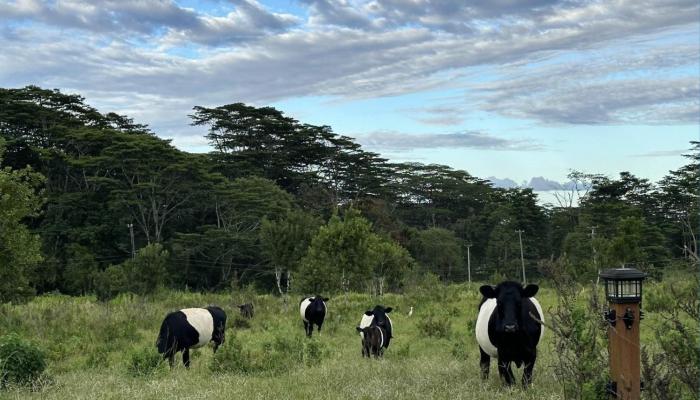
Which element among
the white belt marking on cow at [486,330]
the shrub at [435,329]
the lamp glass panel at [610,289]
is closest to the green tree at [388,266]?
the shrub at [435,329]

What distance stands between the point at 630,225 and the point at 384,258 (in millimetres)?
14850

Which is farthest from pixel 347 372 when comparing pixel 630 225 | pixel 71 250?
pixel 71 250

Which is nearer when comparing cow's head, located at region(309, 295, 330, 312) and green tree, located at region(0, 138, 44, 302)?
cow's head, located at region(309, 295, 330, 312)

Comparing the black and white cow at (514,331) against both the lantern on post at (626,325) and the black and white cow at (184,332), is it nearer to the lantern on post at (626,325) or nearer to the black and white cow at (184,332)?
the lantern on post at (626,325)

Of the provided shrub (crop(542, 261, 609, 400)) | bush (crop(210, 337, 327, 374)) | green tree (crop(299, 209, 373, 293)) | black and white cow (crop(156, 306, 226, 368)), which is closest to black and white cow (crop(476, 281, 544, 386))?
shrub (crop(542, 261, 609, 400))

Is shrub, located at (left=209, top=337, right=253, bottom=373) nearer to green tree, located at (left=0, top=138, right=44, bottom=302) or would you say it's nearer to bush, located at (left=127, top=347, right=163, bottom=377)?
bush, located at (left=127, top=347, right=163, bottom=377)

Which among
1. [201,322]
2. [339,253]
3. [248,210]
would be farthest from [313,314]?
[248,210]

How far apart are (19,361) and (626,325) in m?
9.40

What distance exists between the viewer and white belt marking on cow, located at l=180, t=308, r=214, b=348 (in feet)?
42.1

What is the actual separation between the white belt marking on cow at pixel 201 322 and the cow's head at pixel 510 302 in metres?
6.97

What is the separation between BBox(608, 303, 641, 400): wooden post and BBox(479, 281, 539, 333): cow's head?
1907mm

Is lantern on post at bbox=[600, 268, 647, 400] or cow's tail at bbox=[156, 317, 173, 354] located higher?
lantern on post at bbox=[600, 268, 647, 400]

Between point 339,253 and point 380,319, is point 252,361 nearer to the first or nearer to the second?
point 380,319

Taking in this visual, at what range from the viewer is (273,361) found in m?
11.0
